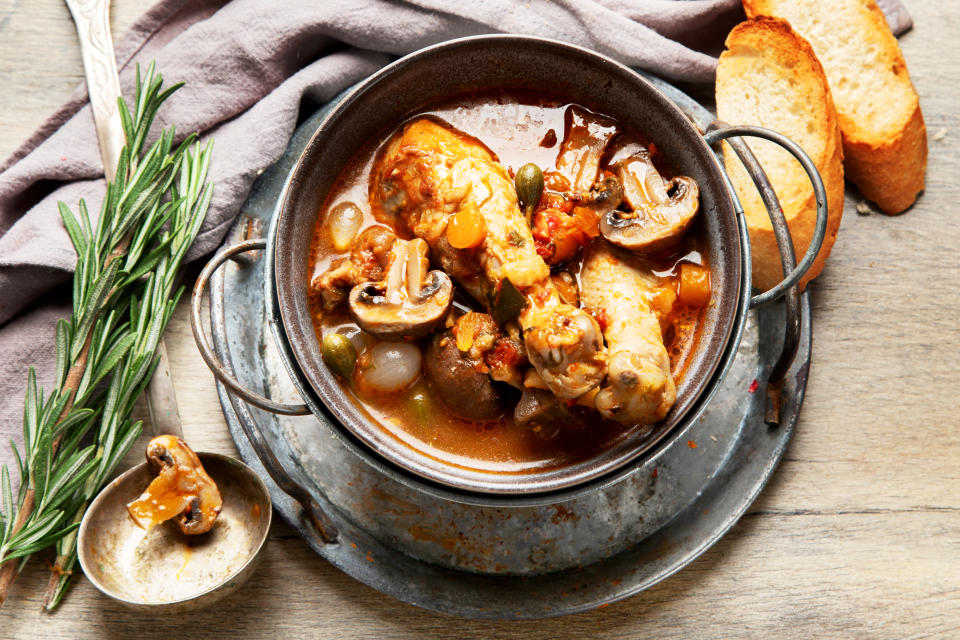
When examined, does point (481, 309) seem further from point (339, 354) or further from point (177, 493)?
point (177, 493)

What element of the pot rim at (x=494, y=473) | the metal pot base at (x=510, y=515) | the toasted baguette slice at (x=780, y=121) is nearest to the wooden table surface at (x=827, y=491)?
the metal pot base at (x=510, y=515)

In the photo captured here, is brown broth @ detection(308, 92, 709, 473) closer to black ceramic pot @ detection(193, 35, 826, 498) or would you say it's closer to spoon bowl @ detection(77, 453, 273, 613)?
black ceramic pot @ detection(193, 35, 826, 498)

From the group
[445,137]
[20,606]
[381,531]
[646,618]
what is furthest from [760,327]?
[20,606]

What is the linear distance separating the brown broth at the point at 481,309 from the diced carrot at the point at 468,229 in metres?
0.21

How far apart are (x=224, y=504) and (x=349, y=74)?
1500mm

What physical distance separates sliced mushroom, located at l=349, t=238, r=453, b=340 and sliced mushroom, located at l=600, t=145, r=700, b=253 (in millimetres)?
479

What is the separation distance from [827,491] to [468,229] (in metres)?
1.59

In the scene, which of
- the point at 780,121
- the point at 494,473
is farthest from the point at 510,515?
the point at 780,121

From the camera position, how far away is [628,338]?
1938mm

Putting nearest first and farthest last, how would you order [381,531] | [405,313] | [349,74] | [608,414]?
[608,414] < [405,313] < [381,531] < [349,74]

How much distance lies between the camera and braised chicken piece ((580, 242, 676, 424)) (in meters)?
1.86

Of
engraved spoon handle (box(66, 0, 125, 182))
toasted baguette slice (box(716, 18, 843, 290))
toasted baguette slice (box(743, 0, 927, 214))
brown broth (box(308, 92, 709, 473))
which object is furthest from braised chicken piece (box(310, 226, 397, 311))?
toasted baguette slice (box(743, 0, 927, 214))

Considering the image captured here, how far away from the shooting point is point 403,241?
6.93ft

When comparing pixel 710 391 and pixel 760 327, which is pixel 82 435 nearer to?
pixel 710 391
